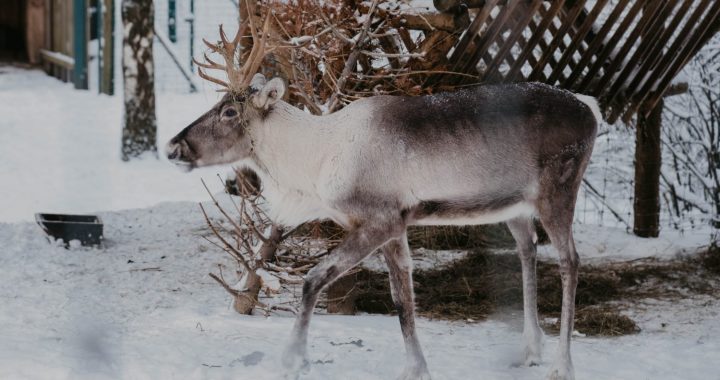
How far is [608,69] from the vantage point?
6988 mm

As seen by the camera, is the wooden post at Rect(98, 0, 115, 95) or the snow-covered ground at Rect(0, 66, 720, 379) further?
the wooden post at Rect(98, 0, 115, 95)

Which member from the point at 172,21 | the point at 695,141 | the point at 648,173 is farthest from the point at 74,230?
the point at 172,21

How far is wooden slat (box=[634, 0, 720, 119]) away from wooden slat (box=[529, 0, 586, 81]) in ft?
3.08

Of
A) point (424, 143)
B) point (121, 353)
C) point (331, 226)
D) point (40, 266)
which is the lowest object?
point (40, 266)

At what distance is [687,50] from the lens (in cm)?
718

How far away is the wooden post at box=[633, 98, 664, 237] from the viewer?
8477 mm

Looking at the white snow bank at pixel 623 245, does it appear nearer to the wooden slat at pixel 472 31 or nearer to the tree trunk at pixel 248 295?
the wooden slat at pixel 472 31

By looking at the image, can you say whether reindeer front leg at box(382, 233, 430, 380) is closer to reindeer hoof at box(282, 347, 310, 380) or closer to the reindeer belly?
the reindeer belly

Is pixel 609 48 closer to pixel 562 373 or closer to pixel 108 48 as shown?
pixel 562 373

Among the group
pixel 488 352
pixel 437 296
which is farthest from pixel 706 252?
pixel 488 352

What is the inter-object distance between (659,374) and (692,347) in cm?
68

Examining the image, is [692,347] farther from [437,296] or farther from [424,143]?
[424,143]

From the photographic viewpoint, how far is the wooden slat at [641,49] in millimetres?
6824

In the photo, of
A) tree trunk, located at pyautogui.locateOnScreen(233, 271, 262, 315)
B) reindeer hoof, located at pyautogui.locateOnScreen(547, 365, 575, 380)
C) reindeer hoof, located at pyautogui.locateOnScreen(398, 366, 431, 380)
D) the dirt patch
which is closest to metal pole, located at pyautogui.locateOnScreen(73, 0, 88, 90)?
the dirt patch
